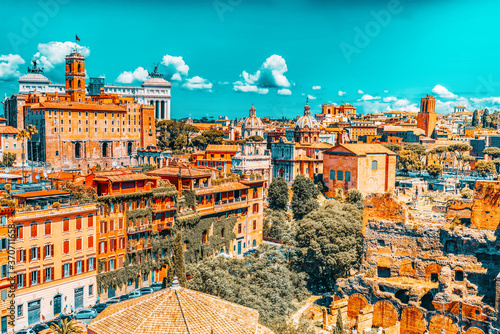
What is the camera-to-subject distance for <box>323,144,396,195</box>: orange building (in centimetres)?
7894

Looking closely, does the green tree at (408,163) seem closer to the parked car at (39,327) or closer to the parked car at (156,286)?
the parked car at (156,286)

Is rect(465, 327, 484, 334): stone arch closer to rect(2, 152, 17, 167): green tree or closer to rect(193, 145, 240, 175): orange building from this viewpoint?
rect(193, 145, 240, 175): orange building

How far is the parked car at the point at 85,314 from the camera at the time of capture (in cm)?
3650

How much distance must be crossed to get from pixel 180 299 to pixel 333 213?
30.1 metres

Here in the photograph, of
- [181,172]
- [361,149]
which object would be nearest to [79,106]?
[361,149]

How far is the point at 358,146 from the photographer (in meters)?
81.8

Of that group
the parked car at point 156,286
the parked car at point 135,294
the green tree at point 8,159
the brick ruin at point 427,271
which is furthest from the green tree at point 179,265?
the green tree at point 8,159

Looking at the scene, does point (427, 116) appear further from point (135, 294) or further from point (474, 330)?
point (135, 294)

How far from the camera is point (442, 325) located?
34.6 m

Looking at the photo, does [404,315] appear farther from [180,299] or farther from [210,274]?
[180,299]

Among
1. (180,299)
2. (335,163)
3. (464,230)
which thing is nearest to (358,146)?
(335,163)

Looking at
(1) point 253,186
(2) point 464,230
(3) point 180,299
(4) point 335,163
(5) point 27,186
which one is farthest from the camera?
(4) point 335,163

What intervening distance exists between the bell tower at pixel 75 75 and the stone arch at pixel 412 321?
282ft

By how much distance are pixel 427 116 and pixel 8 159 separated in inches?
4718
